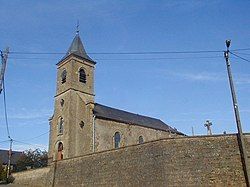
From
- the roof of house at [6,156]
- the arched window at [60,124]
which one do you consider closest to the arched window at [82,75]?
the arched window at [60,124]

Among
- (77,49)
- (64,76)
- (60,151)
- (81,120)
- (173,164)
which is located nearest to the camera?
(173,164)

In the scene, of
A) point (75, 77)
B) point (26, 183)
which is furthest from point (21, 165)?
point (75, 77)

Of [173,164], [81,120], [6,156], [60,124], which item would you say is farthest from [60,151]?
[6,156]

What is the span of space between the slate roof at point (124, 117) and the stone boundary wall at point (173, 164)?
11982 millimetres

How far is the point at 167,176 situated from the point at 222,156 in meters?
3.64

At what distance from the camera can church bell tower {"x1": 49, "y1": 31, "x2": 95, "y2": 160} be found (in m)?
33.1

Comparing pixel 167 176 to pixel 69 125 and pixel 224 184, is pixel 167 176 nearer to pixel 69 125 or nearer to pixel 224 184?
A: pixel 224 184

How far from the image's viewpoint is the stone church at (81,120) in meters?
33.3

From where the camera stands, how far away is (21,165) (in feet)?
142

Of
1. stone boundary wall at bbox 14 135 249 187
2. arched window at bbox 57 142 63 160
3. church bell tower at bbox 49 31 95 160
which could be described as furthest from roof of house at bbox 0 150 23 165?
stone boundary wall at bbox 14 135 249 187

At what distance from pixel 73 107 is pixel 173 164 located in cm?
1796

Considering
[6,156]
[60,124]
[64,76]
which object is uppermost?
[64,76]

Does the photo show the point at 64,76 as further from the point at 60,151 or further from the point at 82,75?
the point at 60,151

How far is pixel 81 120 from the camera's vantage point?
3441 cm
